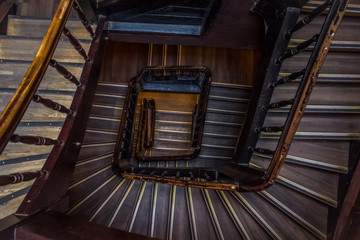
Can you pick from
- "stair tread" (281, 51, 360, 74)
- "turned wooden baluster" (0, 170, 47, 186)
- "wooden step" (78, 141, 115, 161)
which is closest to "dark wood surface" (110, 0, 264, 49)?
"stair tread" (281, 51, 360, 74)

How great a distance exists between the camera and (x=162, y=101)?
6.71 metres

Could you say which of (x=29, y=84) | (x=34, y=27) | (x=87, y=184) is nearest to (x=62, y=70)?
(x=29, y=84)

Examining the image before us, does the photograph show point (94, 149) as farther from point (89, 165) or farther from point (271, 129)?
point (271, 129)

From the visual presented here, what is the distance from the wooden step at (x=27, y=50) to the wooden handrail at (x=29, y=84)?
889mm

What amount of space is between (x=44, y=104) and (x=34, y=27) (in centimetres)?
170

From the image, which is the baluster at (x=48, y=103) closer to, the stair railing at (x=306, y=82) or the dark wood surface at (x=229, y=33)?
the dark wood surface at (x=229, y=33)

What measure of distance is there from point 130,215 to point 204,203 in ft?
2.71

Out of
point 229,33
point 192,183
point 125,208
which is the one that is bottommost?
point 125,208

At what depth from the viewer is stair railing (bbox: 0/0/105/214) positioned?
138 cm

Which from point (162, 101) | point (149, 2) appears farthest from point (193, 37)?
point (162, 101)

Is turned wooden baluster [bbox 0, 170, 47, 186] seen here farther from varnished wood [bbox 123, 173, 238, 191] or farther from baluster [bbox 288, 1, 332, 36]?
baluster [bbox 288, 1, 332, 36]

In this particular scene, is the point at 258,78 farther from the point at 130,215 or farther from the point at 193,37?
the point at 130,215

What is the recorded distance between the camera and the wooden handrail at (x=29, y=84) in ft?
4.33

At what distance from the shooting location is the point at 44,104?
1.75 meters
